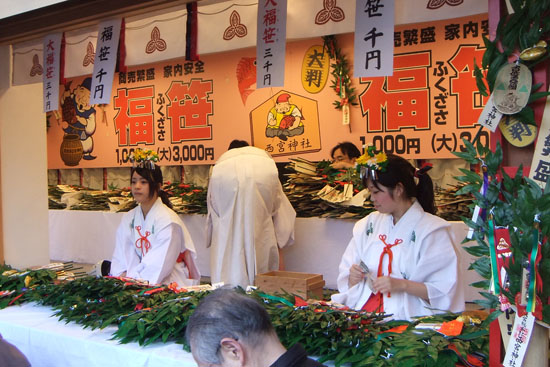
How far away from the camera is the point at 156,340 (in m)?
2.47

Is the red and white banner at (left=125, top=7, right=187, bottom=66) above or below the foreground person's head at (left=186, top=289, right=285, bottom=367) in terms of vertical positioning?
above

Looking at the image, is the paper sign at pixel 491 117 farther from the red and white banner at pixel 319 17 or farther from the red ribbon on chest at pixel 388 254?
the red and white banner at pixel 319 17

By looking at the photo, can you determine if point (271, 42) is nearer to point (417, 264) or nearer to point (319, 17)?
point (319, 17)

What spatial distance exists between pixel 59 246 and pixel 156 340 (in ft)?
18.6

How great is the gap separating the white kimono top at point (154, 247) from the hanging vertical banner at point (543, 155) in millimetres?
2666

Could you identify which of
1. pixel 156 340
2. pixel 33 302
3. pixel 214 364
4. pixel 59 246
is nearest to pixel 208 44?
pixel 33 302

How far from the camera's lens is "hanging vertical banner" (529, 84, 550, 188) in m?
1.84

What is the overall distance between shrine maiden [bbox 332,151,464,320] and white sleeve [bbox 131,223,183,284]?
1.31 meters

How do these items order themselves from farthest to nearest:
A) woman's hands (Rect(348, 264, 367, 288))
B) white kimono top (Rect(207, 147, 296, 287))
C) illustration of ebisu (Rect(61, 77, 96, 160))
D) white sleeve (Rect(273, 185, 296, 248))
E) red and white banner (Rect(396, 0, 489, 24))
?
illustration of ebisu (Rect(61, 77, 96, 160))
white sleeve (Rect(273, 185, 296, 248))
white kimono top (Rect(207, 147, 296, 287))
red and white banner (Rect(396, 0, 489, 24))
woman's hands (Rect(348, 264, 367, 288))

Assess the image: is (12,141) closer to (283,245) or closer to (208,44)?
(208,44)

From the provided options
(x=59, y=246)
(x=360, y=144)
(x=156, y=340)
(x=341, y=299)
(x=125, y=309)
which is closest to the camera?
(x=156, y=340)

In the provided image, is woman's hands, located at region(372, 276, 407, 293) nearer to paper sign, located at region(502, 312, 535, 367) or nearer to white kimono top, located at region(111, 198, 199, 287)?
paper sign, located at region(502, 312, 535, 367)

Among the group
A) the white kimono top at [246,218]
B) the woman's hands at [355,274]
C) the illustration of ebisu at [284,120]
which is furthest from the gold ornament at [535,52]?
the illustration of ebisu at [284,120]

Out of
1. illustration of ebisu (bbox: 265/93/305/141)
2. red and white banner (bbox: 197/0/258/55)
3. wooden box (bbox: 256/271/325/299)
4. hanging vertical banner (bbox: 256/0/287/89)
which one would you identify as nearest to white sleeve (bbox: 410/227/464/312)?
wooden box (bbox: 256/271/325/299)
